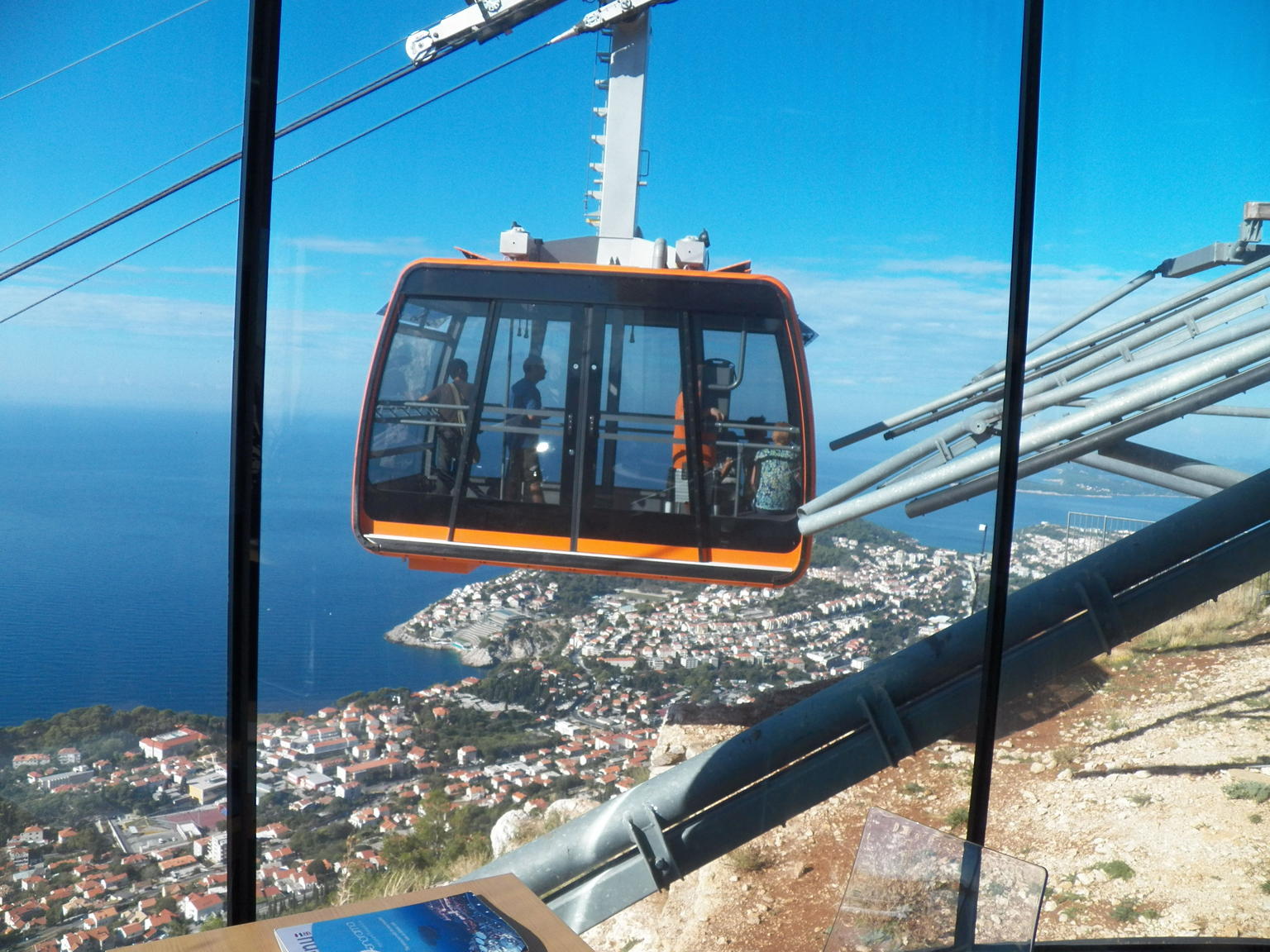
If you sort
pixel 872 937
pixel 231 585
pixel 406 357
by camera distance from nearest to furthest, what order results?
pixel 872 937 → pixel 231 585 → pixel 406 357

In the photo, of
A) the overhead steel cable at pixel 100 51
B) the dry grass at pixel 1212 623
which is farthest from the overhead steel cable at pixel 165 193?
the dry grass at pixel 1212 623

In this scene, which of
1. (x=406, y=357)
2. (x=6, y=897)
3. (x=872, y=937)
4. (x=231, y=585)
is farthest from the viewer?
(x=406, y=357)

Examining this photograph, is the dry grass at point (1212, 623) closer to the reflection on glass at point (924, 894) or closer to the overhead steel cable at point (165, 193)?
the reflection on glass at point (924, 894)

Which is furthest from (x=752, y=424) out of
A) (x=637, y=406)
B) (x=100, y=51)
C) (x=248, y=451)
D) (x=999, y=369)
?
(x=100, y=51)

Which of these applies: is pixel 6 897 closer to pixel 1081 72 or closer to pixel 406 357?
pixel 406 357

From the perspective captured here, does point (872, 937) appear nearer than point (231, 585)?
Yes

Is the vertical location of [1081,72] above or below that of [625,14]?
below

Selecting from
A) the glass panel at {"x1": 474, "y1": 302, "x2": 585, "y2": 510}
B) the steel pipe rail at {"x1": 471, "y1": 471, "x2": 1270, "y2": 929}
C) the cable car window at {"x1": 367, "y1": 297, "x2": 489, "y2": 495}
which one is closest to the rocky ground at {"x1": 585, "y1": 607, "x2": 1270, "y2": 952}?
the steel pipe rail at {"x1": 471, "y1": 471, "x2": 1270, "y2": 929}

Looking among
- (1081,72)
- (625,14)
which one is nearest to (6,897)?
(625,14)
